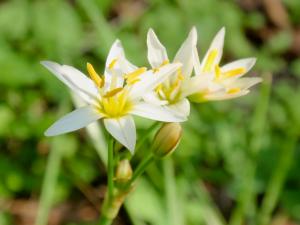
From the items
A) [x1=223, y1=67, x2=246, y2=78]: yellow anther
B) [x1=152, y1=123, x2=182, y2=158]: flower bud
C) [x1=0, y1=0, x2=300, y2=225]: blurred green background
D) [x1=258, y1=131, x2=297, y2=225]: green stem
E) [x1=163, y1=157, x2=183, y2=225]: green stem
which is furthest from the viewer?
[x1=0, y1=0, x2=300, y2=225]: blurred green background

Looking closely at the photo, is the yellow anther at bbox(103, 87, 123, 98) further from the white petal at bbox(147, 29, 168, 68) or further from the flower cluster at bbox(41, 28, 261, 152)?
the white petal at bbox(147, 29, 168, 68)

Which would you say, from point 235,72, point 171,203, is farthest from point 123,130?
point 171,203

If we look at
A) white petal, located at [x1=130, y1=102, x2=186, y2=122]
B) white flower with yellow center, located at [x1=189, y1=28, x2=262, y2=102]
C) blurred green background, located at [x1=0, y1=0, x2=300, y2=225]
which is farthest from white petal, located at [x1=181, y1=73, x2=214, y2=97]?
blurred green background, located at [x1=0, y1=0, x2=300, y2=225]

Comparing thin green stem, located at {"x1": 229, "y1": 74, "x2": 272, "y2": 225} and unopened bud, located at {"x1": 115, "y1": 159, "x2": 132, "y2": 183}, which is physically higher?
unopened bud, located at {"x1": 115, "y1": 159, "x2": 132, "y2": 183}

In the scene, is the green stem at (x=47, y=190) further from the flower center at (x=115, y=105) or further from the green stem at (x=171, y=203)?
the flower center at (x=115, y=105)

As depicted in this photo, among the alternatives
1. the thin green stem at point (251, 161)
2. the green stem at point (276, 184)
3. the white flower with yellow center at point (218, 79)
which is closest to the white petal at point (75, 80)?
the white flower with yellow center at point (218, 79)

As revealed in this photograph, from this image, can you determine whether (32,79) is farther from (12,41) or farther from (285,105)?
(285,105)

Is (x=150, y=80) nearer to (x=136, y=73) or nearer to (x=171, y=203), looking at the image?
(x=136, y=73)

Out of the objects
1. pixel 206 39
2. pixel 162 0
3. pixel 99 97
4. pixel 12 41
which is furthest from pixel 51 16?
pixel 99 97
